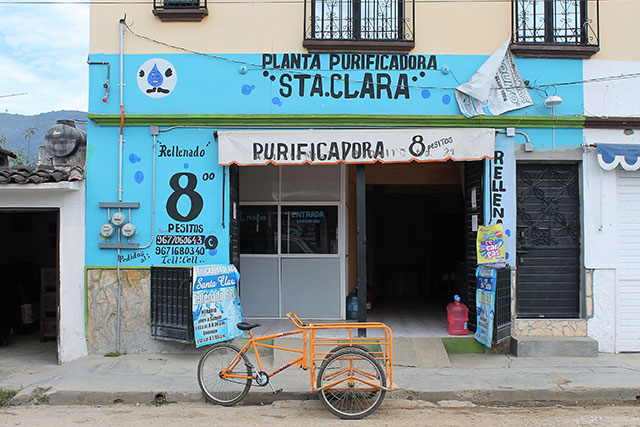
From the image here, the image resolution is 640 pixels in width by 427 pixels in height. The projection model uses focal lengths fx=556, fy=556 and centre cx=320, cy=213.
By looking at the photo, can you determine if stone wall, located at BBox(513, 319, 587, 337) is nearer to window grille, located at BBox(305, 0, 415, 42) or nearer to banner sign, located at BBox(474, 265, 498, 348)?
banner sign, located at BBox(474, 265, 498, 348)

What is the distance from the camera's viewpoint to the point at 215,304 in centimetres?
827

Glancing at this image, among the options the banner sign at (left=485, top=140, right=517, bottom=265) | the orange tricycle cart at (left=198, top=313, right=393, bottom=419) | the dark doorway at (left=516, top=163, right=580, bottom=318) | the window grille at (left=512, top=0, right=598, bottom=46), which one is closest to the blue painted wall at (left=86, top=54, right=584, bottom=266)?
the window grille at (left=512, top=0, right=598, bottom=46)

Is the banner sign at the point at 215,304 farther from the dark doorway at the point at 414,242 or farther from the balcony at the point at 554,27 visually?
the balcony at the point at 554,27

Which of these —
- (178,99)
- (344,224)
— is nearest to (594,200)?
(344,224)

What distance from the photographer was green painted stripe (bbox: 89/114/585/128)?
28.3 feet

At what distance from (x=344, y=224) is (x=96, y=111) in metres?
4.56

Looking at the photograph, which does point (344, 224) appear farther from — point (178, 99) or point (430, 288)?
point (430, 288)

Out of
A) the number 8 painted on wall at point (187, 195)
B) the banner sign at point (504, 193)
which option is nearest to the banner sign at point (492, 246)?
the banner sign at point (504, 193)

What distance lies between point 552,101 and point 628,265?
282 cm

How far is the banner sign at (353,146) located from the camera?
838 centimetres

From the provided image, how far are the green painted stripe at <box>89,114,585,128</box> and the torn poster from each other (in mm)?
170

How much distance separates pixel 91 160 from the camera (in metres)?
8.67

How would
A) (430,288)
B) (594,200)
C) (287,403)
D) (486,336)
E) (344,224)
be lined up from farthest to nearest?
(430,288), (344,224), (594,200), (486,336), (287,403)

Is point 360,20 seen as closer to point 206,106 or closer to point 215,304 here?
point 206,106
